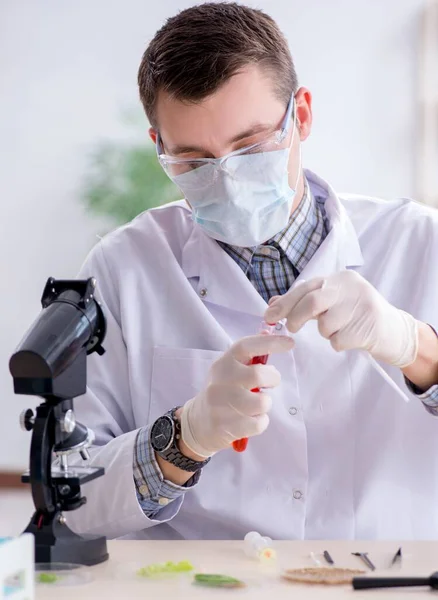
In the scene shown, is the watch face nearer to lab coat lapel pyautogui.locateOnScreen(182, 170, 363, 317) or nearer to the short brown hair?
lab coat lapel pyautogui.locateOnScreen(182, 170, 363, 317)

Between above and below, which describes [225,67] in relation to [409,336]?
above

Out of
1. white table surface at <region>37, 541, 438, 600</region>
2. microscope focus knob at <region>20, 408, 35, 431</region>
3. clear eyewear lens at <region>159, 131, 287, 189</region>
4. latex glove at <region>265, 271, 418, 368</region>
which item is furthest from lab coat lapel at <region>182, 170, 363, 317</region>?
microscope focus knob at <region>20, 408, 35, 431</region>

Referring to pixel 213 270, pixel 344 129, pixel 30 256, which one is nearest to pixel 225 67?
pixel 213 270

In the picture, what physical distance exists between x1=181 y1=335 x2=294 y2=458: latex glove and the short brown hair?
1.88 feet

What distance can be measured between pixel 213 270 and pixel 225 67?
0.45 meters

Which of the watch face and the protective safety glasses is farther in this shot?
the protective safety glasses

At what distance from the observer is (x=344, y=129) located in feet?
17.2

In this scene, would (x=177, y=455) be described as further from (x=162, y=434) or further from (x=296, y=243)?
(x=296, y=243)

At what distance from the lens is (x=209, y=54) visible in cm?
175

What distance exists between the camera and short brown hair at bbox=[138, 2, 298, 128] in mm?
1745

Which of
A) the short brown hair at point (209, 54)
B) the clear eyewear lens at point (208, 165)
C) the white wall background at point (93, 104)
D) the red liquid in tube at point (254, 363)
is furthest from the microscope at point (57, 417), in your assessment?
the white wall background at point (93, 104)

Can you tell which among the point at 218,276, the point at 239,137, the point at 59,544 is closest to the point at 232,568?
the point at 59,544

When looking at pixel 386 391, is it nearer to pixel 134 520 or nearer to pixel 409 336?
pixel 409 336

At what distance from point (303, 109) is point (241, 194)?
335mm
